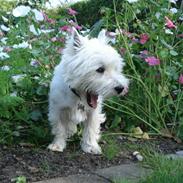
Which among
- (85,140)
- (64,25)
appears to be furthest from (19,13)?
(85,140)

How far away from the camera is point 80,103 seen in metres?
4.69

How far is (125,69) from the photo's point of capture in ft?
18.5

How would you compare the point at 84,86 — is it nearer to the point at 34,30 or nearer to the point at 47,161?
the point at 47,161

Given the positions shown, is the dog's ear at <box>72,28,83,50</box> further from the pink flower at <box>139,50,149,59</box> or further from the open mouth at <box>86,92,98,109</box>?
Result: the pink flower at <box>139,50,149,59</box>

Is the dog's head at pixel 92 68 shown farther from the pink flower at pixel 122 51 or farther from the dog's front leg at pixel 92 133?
the pink flower at pixel 122 51

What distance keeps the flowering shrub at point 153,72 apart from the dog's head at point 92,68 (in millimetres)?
831

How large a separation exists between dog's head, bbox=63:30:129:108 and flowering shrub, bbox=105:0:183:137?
0.83m

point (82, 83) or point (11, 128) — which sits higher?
point (82, 83)

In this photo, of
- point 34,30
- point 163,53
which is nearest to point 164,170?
point 163,53

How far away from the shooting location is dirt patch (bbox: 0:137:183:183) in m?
4.09

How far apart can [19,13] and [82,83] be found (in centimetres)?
113

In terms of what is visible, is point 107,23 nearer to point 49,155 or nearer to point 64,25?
point 64,25

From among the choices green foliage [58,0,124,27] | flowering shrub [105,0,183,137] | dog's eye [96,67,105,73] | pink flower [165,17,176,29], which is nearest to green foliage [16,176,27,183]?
dog's eye [96,67,105,73]

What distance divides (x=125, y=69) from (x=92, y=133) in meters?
1.02
